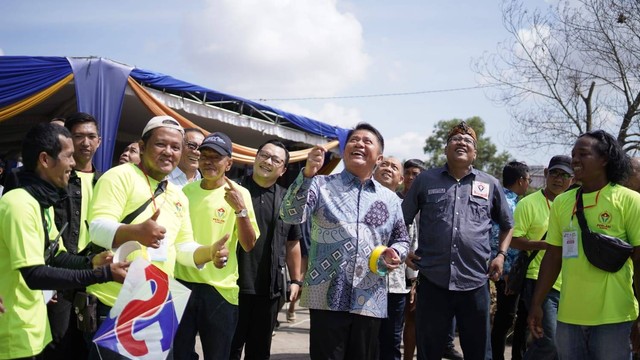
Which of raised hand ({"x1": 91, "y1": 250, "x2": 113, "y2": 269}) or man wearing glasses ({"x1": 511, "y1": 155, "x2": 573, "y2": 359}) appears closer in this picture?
raised hand ({"x1": 91, "y1": 250, "x2": 113, "y2": 269})

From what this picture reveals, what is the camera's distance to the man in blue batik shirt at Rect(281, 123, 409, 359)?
156 inches

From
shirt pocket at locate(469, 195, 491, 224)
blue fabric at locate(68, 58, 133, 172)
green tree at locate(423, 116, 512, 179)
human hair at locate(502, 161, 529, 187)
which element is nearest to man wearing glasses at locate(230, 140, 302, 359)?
shirt pocket at locate(469, 195, 491, 224)

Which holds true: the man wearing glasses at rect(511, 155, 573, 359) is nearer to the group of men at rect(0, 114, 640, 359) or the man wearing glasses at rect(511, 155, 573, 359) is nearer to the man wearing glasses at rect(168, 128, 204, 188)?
the group of men at rect(0, 114, 640, 359)

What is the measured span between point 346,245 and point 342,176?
50cm

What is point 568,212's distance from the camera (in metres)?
4.17

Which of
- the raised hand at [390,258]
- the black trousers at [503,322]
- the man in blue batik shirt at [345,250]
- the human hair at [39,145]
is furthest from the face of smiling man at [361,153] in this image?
the black trousers at [503,322]

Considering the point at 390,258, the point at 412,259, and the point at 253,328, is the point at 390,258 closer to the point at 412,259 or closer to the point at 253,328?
the point at 412,259

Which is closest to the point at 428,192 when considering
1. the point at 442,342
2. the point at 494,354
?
the point at 442,342

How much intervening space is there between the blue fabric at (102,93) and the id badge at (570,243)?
5998mm

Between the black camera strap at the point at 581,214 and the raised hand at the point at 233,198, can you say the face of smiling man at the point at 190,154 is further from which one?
the black camera strap at the point at 581,214

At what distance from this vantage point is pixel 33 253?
9.43 feet

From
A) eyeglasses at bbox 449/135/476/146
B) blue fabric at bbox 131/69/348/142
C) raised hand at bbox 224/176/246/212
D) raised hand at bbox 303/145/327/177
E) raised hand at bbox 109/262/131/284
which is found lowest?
raised hand at bbox 109/262/131/284

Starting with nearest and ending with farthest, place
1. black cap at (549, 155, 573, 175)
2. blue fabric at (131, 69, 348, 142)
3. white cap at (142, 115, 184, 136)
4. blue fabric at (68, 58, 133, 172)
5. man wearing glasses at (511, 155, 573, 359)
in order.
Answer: white cap at (142, 115, 184, 136) → man wearing glasses at (511, 155, 573, 359) → black cap at (549, 155, 573, 175) → blue fabric at (68, 58, 133, 172) → blue fabric at (131, 69, 348, 142)

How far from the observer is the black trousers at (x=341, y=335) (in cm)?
396
